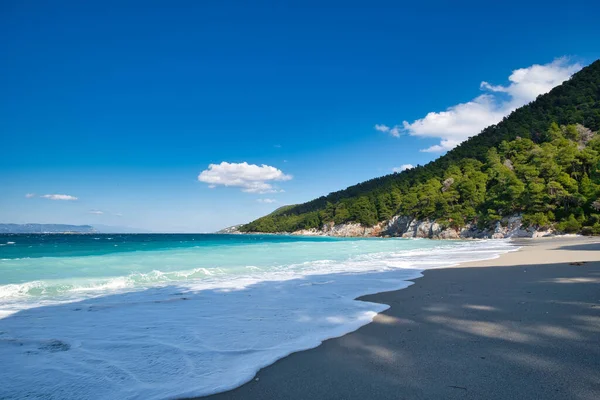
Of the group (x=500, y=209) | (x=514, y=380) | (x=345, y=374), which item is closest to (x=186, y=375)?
(x=345, y=374)

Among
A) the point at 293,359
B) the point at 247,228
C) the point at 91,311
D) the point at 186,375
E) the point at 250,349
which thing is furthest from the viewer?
the point at 247,228

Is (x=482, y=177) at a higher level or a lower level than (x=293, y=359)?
higher

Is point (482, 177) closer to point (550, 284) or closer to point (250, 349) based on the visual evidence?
point (550, 284)

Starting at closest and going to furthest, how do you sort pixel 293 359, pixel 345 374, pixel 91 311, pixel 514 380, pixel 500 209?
pixel 514 380, pixel 345 374, pixel 293 359, pixel 91 311, pixel 500 209

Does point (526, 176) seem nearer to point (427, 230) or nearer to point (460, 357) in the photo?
point (427, 230)

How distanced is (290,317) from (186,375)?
7.74 ft

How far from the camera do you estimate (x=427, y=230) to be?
68938 millimetres

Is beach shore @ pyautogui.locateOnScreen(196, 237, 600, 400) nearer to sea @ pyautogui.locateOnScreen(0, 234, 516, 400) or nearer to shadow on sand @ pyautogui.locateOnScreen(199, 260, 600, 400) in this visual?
shadow on sand @ pyautogui.locateOnScreen(199, 260, 600, 400)

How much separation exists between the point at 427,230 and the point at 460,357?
71.2 m

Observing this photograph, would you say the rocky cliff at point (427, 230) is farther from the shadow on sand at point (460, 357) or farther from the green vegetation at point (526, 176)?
the shadow on sand at point (460, 357)

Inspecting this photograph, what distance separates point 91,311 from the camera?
637cm

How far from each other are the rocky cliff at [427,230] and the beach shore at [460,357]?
44.0 m

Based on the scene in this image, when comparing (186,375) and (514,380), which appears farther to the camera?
(186,375)

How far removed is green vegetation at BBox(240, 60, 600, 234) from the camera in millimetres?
40375
